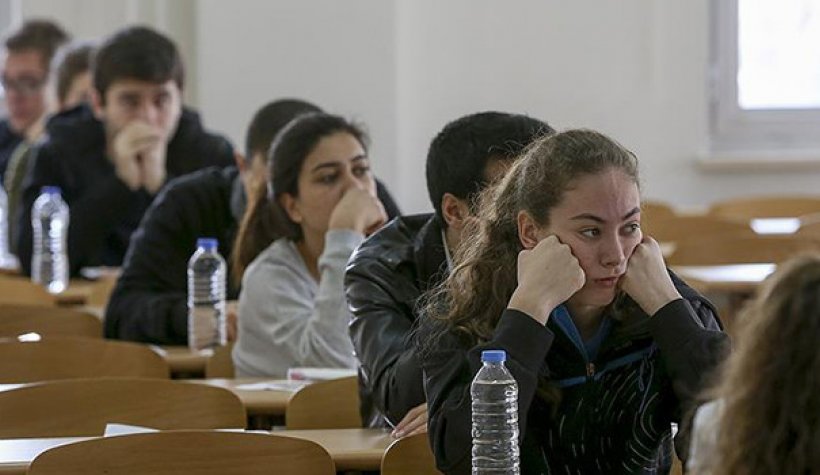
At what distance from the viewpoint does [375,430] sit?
348 cm

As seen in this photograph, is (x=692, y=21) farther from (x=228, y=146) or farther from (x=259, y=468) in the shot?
(x=259, y=468)

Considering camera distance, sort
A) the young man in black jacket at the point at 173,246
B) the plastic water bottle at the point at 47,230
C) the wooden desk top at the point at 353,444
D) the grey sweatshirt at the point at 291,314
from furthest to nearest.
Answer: the plastic water bottle at the point at 47,230, the young man in black jacket at the point at 173,246, the grey sweatshirt at the point at 291,314, the wooden desk top at the point at 353,444

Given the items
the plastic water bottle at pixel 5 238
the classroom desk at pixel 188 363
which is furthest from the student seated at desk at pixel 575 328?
the plastic water bottle at pixel 5 238

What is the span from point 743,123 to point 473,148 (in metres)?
5.51

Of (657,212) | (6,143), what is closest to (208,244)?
(657,212)

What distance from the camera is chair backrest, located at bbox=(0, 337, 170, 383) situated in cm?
399

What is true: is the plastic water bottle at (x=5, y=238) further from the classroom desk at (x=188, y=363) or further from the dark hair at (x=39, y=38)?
the classroom desk at (x=188, y=363)

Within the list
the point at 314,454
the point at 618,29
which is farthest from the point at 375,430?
the point at 618,29

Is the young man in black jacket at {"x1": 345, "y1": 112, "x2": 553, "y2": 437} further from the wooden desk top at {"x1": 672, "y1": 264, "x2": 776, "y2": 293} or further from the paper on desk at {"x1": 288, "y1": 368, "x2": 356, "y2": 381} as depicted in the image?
the wooden desk top at {"x1": 672, "y1": 264, "x2": 776, "y2": 293}

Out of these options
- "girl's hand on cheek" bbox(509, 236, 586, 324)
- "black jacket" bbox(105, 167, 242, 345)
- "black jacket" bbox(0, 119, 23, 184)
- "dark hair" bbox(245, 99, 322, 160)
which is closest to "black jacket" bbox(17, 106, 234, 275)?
"black jacket" bbox(105, 167, 242, 345)

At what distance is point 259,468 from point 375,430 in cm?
67

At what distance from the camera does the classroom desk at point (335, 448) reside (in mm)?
3049

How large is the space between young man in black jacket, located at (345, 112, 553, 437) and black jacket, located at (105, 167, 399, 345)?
1.64 m

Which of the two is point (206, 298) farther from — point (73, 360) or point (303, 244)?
point (73, 360)
